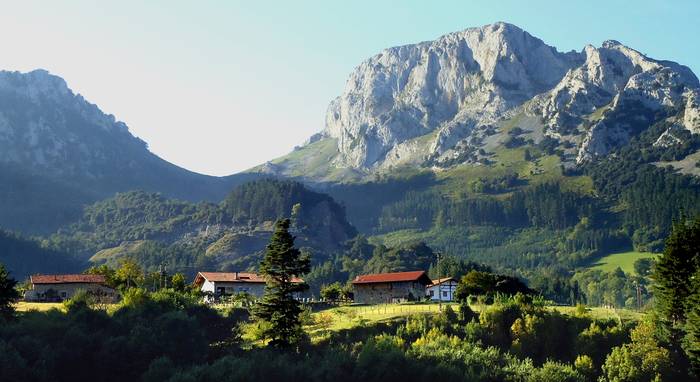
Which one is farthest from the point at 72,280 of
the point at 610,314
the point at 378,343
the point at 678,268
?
the point at 678,268

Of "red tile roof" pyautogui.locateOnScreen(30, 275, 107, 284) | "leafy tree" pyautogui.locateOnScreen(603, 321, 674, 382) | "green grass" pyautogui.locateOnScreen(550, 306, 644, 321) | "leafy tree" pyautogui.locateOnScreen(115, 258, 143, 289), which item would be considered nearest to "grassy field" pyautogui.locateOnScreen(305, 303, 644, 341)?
"green grass" pyautogui.locateOnScreen(550, 306, 644, 321)

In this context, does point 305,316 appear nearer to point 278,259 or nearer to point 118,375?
point 278,259

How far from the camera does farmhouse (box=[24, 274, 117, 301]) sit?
424ft

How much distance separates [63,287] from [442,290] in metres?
66.7

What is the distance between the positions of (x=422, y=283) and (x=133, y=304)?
56.6m

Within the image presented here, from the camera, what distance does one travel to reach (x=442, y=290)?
138500mm

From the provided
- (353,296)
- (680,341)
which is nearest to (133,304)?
(353,296)

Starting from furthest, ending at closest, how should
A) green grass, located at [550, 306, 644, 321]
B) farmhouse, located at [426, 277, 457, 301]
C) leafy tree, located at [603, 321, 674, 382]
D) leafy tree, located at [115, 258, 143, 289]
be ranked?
farmhouse, located at [426, 277, 457, 301] → leafy tree, located at [115, 258, 143, 289] → green grass, located at [550, 306, 644, 321] → leafy tree, located at [603, 321, 674, 382]

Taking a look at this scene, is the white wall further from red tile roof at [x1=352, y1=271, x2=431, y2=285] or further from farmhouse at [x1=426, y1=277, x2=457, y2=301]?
red tile roof at [x1=352, y1=271, x2=431, y2=285]

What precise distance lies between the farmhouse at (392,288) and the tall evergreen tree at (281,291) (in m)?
44.1

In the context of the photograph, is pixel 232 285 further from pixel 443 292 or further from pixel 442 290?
pixel 443 292

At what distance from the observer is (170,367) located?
262 ft

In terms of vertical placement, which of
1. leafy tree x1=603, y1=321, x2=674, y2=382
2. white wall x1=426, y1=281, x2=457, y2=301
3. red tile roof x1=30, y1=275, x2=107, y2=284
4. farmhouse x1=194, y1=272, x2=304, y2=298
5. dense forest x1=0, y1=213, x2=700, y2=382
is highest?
red tile roof x1=30, y1=275, x2=107, y2=284

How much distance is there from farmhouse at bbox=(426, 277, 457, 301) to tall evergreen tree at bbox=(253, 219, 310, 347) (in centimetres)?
4963
